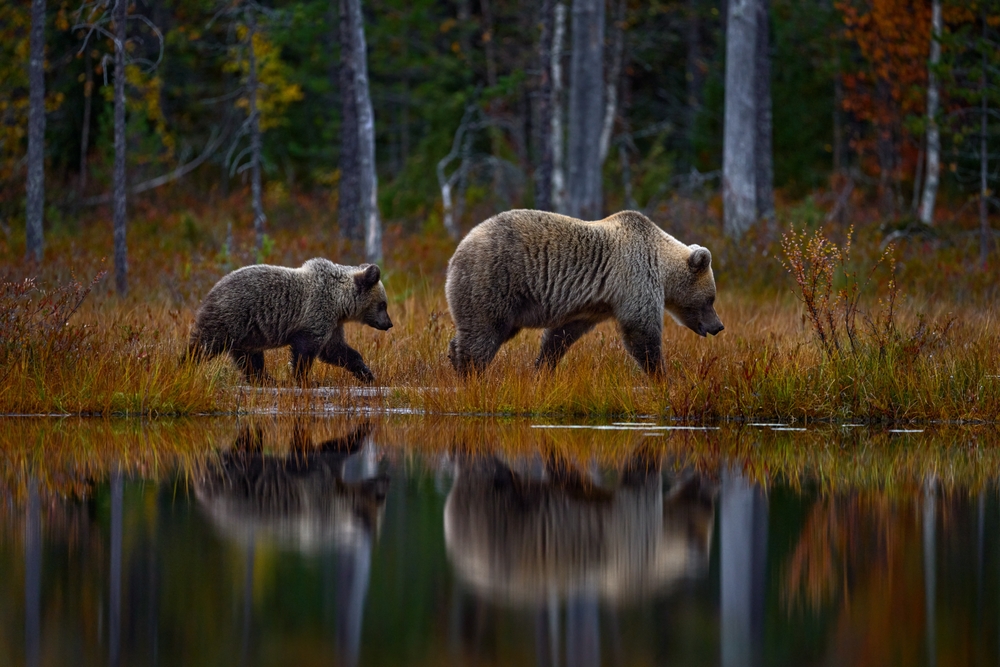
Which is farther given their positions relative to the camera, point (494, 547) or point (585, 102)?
point (585, 102)

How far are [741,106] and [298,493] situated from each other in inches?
547

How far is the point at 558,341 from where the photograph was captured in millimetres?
10117

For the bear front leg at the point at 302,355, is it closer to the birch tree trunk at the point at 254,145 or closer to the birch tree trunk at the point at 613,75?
the birch tree trunk at the point at 254,145

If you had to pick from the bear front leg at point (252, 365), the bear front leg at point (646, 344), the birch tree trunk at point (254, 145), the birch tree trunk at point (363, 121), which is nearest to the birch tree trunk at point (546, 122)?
the birch tree trunk at point (363, 121)

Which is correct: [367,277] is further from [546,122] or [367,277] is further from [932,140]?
[932,140]

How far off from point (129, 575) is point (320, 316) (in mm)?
5584

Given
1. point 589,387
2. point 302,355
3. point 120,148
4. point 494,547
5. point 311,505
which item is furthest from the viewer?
point 120,148

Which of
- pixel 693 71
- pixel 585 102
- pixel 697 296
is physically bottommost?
pixel 697 296

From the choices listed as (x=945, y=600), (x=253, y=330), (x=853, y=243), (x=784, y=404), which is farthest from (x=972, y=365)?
(x=853, y=243)

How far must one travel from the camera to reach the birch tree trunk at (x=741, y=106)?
1834cm

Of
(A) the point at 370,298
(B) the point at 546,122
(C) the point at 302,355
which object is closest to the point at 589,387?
(C) the point at 302,355

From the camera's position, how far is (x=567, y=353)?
34.2 ft

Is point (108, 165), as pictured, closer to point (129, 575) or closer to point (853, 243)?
point (853, 243)

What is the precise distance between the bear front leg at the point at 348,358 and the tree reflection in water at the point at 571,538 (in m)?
3.35
